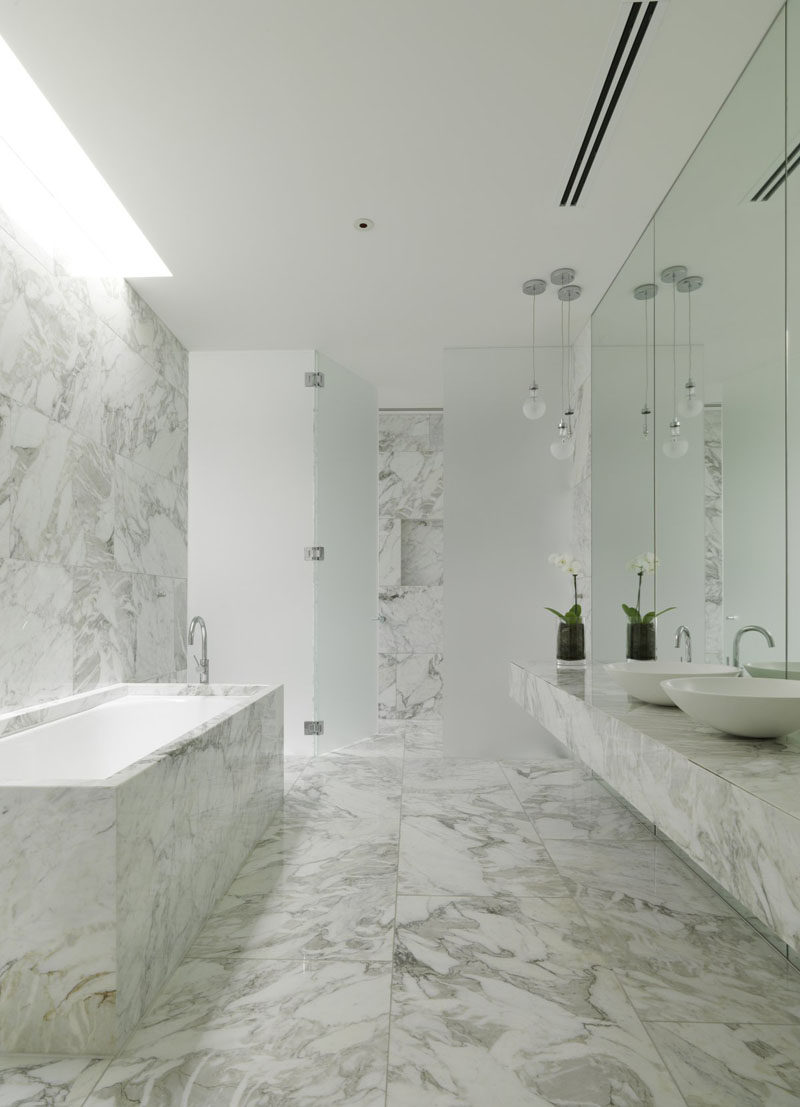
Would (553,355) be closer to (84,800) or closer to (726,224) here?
(726,224)

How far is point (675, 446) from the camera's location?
8.67 ft

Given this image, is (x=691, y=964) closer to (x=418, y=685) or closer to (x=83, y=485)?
(x=83, y=485)

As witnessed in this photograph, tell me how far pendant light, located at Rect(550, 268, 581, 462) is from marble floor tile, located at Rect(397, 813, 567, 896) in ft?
5.80

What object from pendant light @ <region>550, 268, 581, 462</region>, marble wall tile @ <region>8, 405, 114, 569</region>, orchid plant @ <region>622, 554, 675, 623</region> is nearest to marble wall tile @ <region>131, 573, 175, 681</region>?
marble wall tile @ <region>8, 405, 114, 569</region>

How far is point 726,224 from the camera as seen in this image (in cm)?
222

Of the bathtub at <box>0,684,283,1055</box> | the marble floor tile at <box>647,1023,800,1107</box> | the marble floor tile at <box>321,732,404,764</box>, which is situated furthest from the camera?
the marble floor tile at <box>321,732,404,764</box>

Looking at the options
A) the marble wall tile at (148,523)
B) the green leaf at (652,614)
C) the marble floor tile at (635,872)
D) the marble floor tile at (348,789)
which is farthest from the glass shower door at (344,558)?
the green leaf at (652,614)

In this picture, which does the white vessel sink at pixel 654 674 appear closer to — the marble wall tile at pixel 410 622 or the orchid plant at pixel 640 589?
the orchid plant at pixel 640 589

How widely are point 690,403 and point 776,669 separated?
1.00m

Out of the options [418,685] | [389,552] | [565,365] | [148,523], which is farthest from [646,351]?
[418,685]

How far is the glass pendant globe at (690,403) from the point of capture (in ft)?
8.02

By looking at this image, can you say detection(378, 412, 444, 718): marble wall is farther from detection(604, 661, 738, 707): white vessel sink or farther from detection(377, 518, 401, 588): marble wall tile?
detection(604, 661, 738, 707): white vessel sink

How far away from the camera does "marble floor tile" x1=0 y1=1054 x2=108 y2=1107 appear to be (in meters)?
1.38

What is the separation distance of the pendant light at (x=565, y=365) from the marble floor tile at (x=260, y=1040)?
2.51 metres
